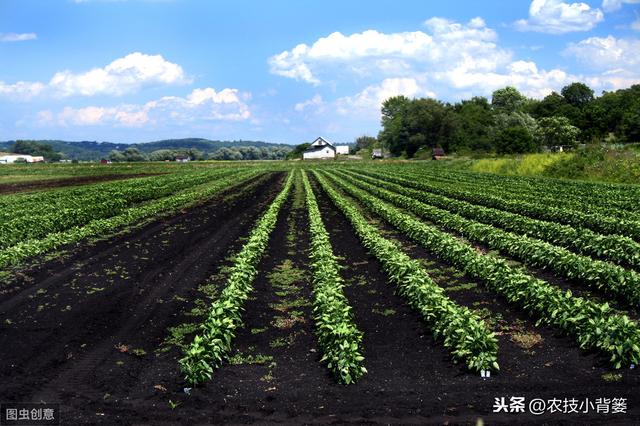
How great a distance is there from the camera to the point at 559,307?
9.60m

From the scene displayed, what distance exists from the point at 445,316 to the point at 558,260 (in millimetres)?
5329

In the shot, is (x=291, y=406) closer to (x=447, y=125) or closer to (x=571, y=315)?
(x=571, y=315)

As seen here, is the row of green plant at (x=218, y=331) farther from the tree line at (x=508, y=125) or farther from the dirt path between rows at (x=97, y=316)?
the tree line at (x=508, y=125)

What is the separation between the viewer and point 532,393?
294 inches

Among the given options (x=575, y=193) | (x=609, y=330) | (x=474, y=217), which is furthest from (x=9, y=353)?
(x=575, y=193)

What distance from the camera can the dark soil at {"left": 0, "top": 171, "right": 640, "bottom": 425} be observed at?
7.19 meters

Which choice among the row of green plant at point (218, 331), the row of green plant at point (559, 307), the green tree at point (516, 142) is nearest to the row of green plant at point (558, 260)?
the row of green plant at point (559, 307)

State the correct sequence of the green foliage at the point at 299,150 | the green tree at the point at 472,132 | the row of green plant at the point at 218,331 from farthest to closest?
the green foliage at the point at 299,150
the green tree at the point at 472,132
the row of green plant at the point at 218,331

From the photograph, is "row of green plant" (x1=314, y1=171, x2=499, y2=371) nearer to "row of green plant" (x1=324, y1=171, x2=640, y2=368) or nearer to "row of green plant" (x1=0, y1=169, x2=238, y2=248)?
"row of green plant" (x1=324, y1=171, x2=640, y2=368)

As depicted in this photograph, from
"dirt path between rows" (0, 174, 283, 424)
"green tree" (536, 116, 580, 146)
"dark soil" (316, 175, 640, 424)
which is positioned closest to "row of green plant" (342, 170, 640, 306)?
"dark soil" (316, 175, 640, 424)

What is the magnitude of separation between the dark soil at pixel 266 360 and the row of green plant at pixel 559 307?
9.4 inches

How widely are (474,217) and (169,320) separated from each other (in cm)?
1631

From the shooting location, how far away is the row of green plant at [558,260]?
11.1 meters

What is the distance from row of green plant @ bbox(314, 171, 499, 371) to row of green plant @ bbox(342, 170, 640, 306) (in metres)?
3.24
